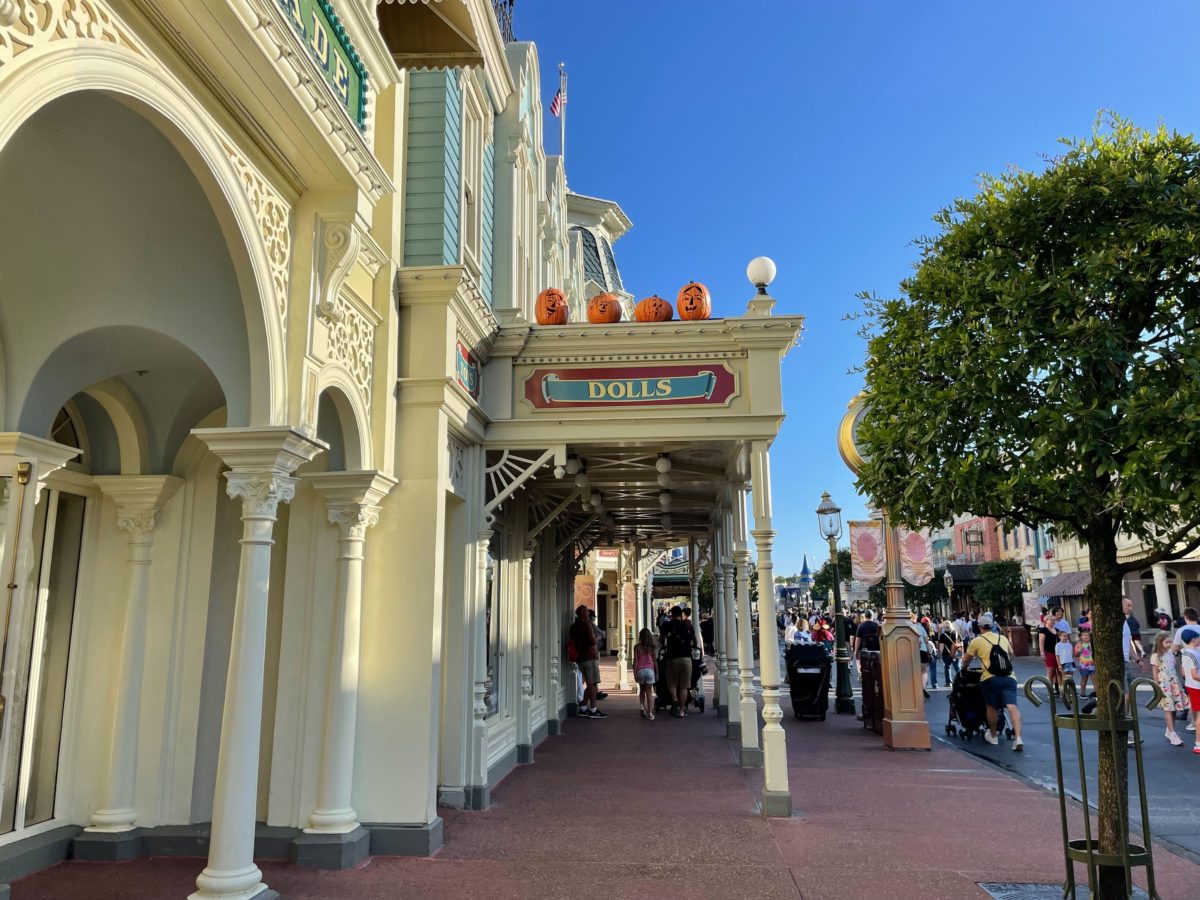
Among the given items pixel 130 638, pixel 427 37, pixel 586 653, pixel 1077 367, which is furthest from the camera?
pixel 586 653

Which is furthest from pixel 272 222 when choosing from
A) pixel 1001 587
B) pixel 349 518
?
pixel 1001 587

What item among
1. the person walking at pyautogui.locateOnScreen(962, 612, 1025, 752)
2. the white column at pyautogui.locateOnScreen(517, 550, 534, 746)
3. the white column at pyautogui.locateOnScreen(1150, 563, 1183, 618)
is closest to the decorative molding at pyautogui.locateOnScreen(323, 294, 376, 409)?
the white column at pyautogui.locateOnScreen(517, 550, 534, 746)

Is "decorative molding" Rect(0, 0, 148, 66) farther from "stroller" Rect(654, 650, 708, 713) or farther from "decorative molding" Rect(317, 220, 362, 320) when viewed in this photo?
"stroller" Rect(654, 650, 708, 713)

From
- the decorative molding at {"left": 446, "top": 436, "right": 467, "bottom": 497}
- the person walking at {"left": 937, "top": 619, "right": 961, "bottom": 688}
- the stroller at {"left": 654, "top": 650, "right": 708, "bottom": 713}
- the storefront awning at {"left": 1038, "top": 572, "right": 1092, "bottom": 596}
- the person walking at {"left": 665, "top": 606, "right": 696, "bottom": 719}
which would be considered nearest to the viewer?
the decorative molding at {"left": 446, "top": 436, "right": 467, "bottom": 497}

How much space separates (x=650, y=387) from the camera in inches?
318

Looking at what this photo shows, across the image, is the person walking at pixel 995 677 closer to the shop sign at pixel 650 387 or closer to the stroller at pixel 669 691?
the stroller at pixel 669 691

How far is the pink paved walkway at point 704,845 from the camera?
5276mm

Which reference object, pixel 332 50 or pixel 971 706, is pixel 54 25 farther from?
pixel 971 706

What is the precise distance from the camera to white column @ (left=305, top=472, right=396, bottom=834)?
5.89 meters

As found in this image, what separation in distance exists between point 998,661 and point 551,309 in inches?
301

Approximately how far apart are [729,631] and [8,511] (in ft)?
35.2

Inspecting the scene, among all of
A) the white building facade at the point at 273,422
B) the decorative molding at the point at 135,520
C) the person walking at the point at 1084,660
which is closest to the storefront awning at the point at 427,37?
A: the white building facade at the point at 273,422

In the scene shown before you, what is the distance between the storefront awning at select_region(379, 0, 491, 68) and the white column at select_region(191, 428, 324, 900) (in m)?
3.53

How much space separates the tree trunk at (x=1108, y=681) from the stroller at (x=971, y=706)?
7.33 metres
